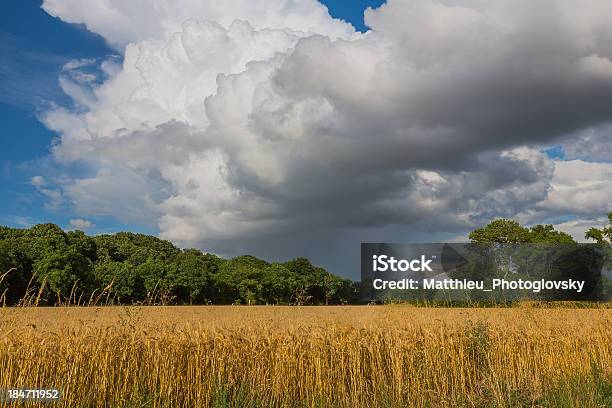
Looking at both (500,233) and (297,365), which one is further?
(500,233)

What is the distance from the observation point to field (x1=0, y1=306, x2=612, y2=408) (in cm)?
730

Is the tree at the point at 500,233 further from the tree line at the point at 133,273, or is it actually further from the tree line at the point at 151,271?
the tree line at the point at 133,273

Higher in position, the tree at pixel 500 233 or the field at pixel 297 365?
the tree at pixel 500 233

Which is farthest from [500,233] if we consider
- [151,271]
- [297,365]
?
[297,365]

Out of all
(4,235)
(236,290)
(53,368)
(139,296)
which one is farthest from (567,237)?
(4,235)

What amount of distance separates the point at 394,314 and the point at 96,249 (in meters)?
72.2

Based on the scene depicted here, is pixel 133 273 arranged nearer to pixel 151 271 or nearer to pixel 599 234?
pixel 151 271

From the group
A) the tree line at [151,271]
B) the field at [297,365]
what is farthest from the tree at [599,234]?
the field at [297,365]

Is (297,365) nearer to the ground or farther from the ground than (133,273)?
nearer to the ground

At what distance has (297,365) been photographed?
8305mm

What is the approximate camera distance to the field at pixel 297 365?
24.0 feet

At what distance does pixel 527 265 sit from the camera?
4675 cm

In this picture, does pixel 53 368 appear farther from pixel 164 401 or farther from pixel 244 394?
pixel 244 394

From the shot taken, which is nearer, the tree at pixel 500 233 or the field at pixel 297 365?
→ the field at pixel 297 365
